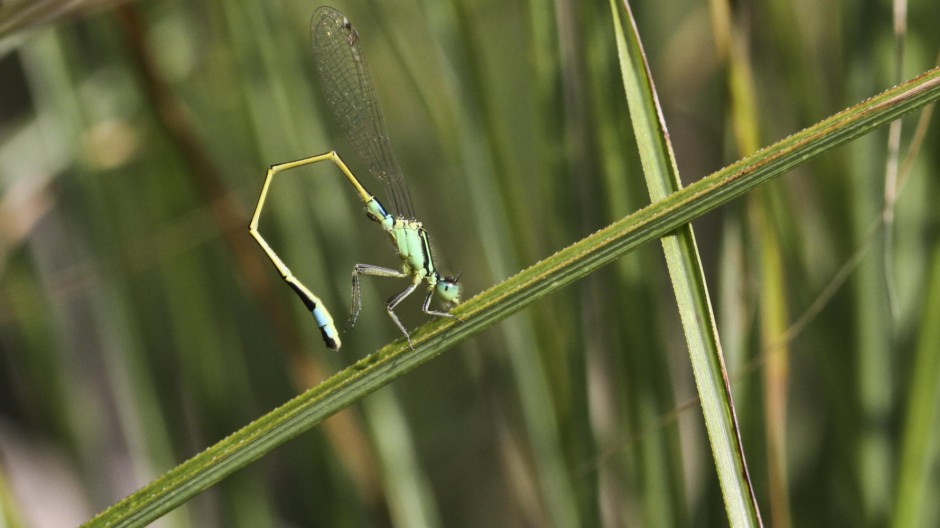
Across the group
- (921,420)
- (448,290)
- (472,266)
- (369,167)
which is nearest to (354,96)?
(369,167)

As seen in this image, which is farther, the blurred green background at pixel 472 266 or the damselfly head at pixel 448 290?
the damselfly head at pixel 448 290

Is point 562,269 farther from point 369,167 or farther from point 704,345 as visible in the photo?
point 369,167

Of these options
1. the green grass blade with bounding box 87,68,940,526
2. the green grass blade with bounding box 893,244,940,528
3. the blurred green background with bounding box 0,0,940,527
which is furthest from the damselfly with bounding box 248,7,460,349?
the green grass blade with bounding box 893,244,940,528

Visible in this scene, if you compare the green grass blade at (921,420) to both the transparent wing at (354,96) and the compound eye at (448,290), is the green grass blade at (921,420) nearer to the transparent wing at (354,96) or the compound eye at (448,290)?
the compound eye at (448,290)

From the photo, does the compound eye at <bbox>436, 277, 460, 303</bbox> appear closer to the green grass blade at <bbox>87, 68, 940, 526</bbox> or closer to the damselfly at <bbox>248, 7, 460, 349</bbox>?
the damselfly at <bbox>248, 7, 460, 349</bbox>

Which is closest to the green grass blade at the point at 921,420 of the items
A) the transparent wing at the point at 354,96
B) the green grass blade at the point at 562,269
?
the green grass blade at the point at 562,269

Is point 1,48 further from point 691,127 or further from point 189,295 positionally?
point 691,127
